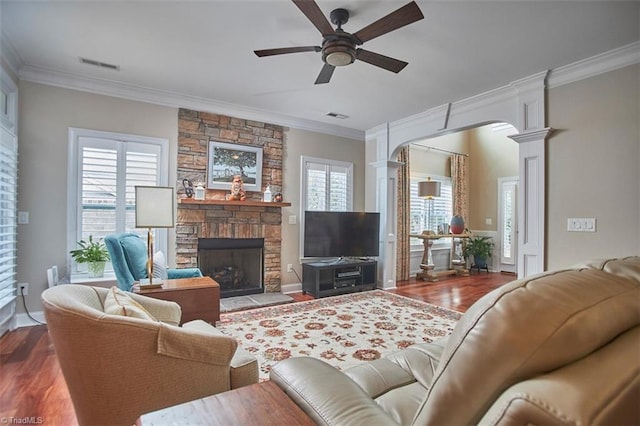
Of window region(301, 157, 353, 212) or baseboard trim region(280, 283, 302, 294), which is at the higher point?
window region(301, 157, 353, 212)

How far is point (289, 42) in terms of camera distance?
290cm

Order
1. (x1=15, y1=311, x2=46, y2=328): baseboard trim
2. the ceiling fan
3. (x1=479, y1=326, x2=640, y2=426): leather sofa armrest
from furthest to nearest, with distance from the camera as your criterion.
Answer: (x1=15, y1=311, x2=46, y2=328): baseboard trim, the ceiling fan, (x1=479, y1=326, x2=640, y2=426): leather sofa armrest

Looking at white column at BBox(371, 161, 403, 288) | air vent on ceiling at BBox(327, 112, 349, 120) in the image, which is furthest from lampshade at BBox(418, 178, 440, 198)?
air vent on ceiling at BBox(327, 112, 349, 120)

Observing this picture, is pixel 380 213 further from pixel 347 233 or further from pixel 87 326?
pixel 87 326

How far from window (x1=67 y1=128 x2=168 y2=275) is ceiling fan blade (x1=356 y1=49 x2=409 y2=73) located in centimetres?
281

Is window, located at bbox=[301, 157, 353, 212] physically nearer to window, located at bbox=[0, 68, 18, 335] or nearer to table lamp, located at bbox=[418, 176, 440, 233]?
table lamp, located at bbox=[418, 176, 440, 233]

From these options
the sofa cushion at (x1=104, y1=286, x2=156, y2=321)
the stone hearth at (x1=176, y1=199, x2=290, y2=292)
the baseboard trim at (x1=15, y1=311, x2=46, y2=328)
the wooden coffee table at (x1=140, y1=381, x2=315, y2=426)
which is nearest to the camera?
the wooden coffee table at (x1=140, y1=381, x2=315, y2=426)

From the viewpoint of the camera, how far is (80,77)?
141 inches

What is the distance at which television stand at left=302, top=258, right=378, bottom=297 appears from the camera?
4.71 m

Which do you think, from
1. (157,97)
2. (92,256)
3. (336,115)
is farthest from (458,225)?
(92,256)

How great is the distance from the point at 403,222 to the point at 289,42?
4.12 metres

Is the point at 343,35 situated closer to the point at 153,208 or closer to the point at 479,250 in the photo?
the point at 153,208

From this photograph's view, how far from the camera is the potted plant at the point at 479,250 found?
706 cm

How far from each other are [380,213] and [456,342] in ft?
15.7
